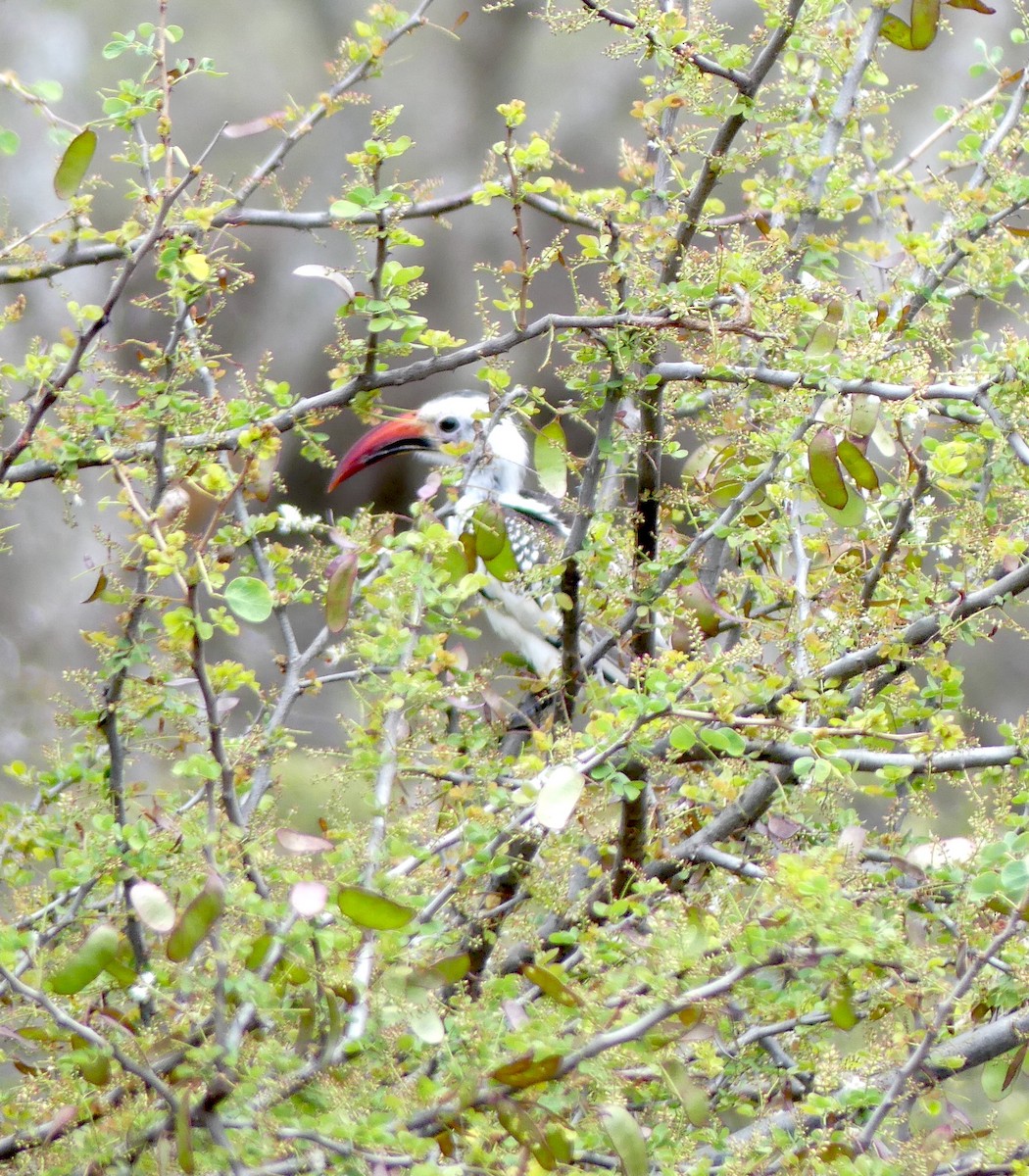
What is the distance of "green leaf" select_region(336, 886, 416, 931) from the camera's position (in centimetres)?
74

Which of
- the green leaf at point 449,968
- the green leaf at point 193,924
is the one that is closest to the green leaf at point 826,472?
the green leaf at point 449,968

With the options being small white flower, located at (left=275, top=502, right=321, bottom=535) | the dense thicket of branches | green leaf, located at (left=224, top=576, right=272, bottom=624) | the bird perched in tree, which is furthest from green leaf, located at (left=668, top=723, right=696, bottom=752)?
the bird perched in tree

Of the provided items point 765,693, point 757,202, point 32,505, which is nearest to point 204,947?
point 765,693

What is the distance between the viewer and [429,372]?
1.31m

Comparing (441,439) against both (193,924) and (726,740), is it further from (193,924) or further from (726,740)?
(193,924)

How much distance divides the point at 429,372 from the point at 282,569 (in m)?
0.30

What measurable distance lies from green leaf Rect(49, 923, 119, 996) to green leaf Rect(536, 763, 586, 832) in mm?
290

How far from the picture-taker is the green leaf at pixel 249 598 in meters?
0.81

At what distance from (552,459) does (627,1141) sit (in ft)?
2.05

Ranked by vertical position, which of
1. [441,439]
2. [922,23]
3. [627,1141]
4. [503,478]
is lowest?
[503,478]

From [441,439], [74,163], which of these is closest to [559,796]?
[74,163]

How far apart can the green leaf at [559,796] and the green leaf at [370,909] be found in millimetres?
111

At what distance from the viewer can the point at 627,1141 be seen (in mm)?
739

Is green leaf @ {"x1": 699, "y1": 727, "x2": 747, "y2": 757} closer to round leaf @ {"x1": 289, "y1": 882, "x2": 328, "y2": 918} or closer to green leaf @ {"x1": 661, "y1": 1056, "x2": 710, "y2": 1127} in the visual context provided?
green leaf @ {"x1": 661, "y1": 1056, "x2": 710, "y2": 1127}
